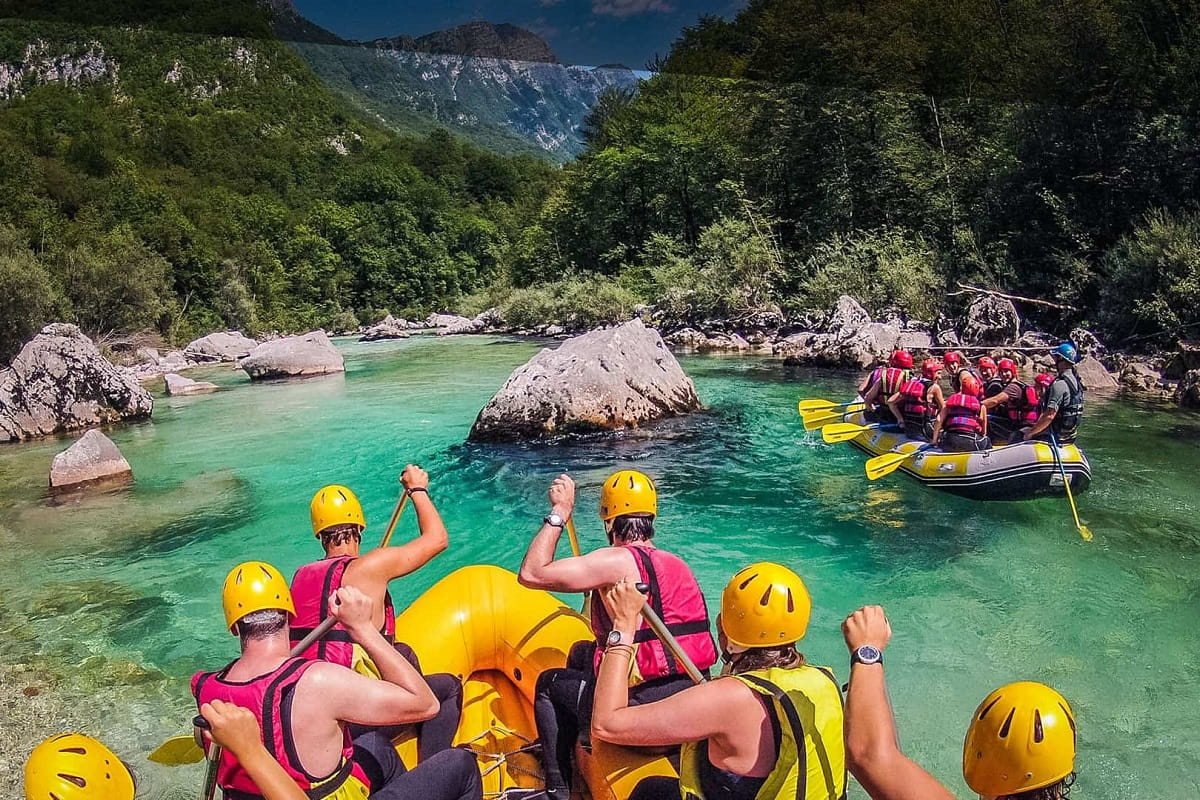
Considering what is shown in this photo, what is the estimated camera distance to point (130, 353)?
2583 centimetres

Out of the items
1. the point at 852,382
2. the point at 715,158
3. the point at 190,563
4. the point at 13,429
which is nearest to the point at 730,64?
the point at 715,158

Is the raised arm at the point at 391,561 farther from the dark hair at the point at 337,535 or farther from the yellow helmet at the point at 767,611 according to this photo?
the yellow helmet at the point at 767,611

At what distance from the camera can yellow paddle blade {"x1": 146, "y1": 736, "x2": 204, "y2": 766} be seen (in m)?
3.03

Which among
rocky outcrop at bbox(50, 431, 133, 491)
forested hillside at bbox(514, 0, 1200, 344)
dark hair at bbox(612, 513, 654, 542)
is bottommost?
rocky outcrop at bbox(50, 431, 133, 491)

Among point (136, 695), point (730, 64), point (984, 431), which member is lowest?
point (136, 695)

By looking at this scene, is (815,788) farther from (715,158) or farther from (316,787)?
(715,158)

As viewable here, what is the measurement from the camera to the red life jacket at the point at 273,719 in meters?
2.17

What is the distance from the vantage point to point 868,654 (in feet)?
6.82

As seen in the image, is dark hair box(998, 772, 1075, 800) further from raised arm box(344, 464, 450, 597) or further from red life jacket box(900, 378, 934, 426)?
red life jacket box(900, 378, 934, 426)

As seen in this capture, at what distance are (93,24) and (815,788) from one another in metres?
16.4

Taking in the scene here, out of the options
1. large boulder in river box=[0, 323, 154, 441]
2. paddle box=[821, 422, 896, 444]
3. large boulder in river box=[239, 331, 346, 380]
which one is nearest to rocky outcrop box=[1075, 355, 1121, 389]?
paddle box=[821, 422, 896, 444]

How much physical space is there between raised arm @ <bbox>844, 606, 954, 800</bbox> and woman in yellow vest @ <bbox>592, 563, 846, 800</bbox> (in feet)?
0.20

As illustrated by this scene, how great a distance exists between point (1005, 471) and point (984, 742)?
255 inches

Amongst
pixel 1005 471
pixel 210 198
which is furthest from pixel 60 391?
pixel 210 198
